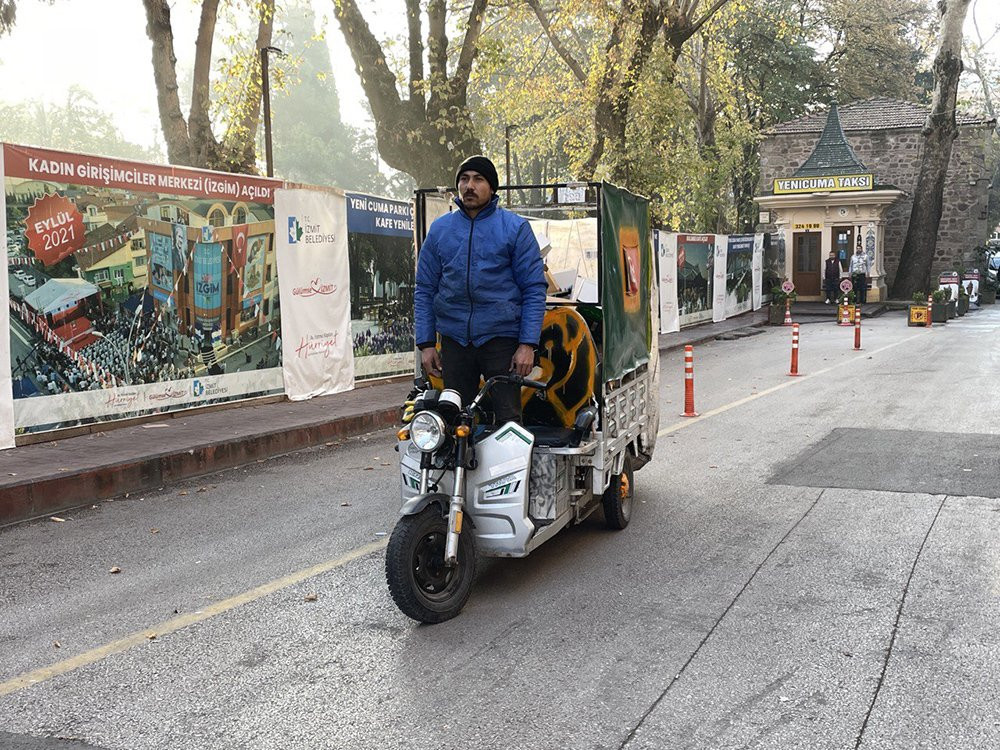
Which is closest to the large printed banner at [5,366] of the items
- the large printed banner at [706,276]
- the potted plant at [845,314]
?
the large printed banner at [706,276]

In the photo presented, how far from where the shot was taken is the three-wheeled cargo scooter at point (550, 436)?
485cm

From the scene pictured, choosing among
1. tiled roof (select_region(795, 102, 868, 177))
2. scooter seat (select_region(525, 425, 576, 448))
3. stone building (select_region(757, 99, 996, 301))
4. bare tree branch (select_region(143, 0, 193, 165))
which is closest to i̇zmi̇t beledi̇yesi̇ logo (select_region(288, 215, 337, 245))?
bare tree branch (select_region(143, 0, 193, 165))

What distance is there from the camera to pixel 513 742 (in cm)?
357

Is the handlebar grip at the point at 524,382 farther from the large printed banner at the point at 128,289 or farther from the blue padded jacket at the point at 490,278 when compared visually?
the large printed banner at the point at 128,289

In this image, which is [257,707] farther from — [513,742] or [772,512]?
[772,512]

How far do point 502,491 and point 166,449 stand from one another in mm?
4710

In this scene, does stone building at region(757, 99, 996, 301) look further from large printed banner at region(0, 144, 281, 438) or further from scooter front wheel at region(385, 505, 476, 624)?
scooter front wheel at region(385, 505, 476, 624)

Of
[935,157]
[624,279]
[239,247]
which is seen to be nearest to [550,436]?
[624,279]

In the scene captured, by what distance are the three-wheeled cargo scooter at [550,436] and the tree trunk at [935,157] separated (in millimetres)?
28633

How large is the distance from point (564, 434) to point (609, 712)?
2.25m

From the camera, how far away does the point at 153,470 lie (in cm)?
848

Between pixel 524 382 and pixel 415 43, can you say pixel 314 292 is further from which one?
pixel 415 43

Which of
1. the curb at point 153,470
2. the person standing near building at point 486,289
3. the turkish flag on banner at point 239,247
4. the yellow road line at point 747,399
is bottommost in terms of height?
the yellow road line at point 747,399

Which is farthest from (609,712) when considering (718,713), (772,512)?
(772,512)
